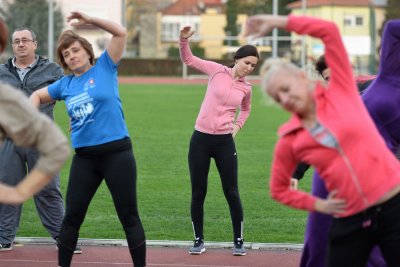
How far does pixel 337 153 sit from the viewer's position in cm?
474

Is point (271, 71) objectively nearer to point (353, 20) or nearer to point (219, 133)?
point (219, 133)

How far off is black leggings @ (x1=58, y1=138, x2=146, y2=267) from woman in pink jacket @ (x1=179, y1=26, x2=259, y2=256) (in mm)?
1650

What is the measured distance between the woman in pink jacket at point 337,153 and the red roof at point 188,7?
325 feet

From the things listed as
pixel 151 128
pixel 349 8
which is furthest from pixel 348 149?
pixel 349 8

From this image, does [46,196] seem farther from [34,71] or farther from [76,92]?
[76,92]

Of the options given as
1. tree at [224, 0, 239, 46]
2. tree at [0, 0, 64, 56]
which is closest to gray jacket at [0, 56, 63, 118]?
tree at [0, 0, 64, 56]

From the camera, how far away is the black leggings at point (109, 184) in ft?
23.3

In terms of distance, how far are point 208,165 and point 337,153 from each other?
4.25 m

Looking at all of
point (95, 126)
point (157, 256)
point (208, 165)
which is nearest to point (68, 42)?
point (95, 126)

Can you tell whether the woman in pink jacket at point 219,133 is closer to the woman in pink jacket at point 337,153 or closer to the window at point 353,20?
the woman in pink jacket at point 337,153

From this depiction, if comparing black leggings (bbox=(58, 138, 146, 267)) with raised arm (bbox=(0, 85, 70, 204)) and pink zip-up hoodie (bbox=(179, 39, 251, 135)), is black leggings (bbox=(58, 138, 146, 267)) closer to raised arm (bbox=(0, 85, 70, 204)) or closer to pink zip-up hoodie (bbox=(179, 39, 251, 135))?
pink zip-up hoodie (bbox=(179, 39, 251, 135))

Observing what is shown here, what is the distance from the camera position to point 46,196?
8.93 meters

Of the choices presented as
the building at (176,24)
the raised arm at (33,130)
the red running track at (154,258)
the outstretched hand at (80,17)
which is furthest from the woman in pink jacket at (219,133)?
the building at (176,24)

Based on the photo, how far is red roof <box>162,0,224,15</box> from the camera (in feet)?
347
